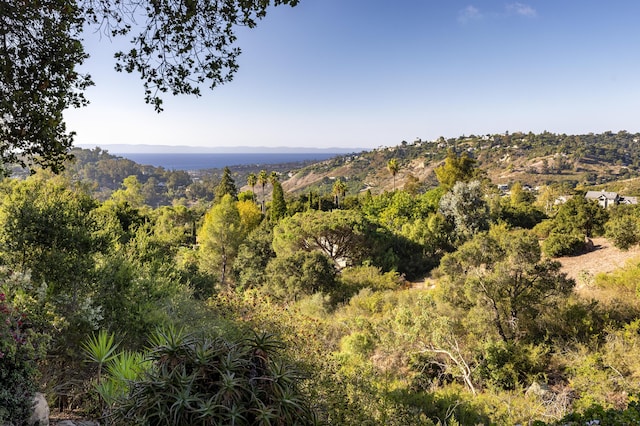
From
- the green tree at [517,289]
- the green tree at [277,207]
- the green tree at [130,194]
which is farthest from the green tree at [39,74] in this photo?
the green tree at [130,194]

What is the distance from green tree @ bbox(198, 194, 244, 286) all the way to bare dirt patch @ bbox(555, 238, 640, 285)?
17.0m

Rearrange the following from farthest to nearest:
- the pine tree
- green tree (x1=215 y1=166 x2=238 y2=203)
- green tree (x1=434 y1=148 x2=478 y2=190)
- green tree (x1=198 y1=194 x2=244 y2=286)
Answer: green tree (x1=215 y1=166 x2=238 y2=203)
green tree (x1=434 y1=148 x2=478 y2=190)
the pine tree
green tree (x1=198 y1=194 x2=244 y2=286)

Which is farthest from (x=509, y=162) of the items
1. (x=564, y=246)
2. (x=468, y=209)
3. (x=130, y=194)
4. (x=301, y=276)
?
(x=301, y=276)

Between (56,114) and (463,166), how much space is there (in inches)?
1231

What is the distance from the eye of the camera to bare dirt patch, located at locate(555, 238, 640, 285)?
13020 millimetres

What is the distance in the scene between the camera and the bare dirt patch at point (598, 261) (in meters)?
13.0

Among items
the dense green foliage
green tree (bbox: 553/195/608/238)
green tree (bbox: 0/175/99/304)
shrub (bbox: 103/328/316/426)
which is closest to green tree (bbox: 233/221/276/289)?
the dense green foliage

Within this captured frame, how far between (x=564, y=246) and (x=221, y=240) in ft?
59.2

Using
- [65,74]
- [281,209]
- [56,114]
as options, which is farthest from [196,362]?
[281,209]

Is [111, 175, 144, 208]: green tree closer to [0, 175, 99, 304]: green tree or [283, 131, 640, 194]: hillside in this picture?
[0, 175, 99, 304]: green tree

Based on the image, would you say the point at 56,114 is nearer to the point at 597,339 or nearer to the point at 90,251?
the point at 90,251

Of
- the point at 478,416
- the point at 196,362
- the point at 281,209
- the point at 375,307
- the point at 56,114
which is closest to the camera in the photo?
the point at 196,362

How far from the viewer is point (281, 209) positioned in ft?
97.0

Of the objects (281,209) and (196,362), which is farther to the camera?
(281,209)
